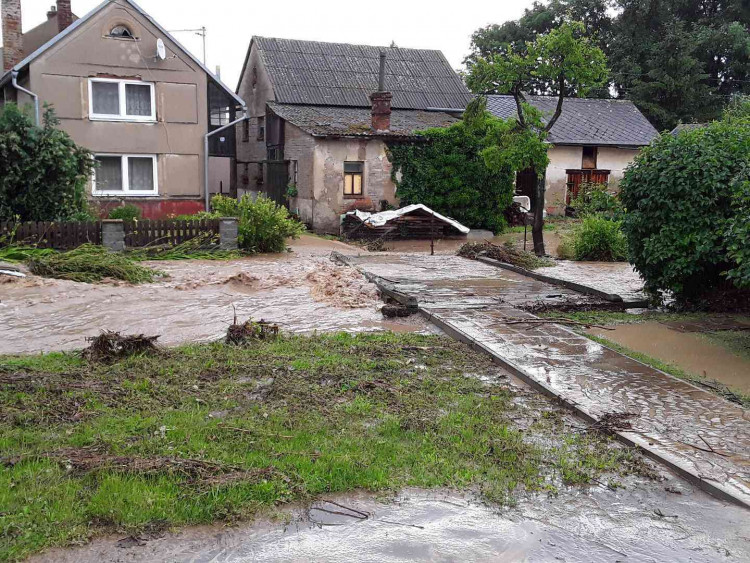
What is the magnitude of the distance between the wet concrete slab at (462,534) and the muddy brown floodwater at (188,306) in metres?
5.68

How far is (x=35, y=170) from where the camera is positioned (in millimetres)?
18031

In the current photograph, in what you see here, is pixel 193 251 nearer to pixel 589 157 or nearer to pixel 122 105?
pixel 122 105

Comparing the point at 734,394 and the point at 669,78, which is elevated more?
the point at 669,78

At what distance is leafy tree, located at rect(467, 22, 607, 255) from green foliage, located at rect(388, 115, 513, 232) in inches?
224

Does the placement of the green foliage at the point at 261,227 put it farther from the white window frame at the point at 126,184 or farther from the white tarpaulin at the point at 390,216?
the white window frame at the point at 126,184

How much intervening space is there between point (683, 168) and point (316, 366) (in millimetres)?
7039

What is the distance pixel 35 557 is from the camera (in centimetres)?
453

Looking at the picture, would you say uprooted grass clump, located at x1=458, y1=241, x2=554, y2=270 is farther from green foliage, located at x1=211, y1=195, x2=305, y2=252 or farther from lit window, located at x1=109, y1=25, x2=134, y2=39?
lit window, located at x1=109, y1=25, x2=134, y2=39

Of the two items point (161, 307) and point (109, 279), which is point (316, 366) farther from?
point (109, 279)

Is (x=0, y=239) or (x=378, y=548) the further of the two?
(x=0, y=239)

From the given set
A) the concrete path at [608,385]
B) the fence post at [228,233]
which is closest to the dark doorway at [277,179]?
the fence post at [228,233]

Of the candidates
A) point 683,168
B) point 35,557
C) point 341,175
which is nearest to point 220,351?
point 35,557

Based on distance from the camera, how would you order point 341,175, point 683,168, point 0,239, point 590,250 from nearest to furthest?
point 683,168, point 0,239, point 590,250, point 341,175

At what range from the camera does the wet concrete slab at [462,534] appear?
4.74 m
